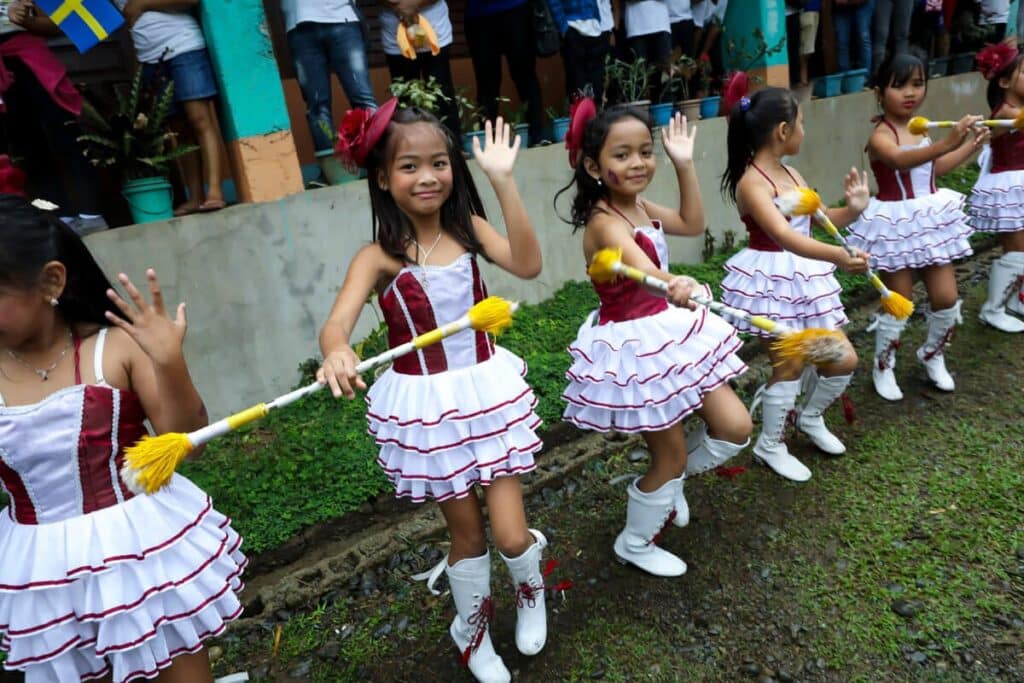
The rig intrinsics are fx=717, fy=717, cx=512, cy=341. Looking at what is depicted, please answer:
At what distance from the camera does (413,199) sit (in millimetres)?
2393

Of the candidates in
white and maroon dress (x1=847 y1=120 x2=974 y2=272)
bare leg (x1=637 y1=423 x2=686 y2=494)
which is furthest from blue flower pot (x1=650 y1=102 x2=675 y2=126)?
bare leg (x1=637 y1=423 x2=686 y2=494)

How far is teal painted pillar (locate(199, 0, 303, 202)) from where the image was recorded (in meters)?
4.37

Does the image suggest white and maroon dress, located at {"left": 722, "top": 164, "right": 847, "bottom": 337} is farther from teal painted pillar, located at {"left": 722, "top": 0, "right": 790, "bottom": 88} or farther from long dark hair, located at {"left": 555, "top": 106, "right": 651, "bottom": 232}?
teal painted pillar, located at {"left": 722, "top": 0, "right": 790, "bottom": 88}

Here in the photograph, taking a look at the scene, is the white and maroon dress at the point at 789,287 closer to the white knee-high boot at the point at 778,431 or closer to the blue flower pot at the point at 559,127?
the white knee-high boot at the point at 778,431

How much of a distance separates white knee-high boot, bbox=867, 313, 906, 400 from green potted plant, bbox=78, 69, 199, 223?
4176 mm

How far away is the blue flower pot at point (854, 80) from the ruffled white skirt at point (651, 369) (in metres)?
6.92

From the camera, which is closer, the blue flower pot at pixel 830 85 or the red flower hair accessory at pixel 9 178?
the red flower hair accessory at pixel 9 178

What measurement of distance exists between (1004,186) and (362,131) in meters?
4.32

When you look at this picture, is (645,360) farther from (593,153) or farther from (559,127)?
(559,127)

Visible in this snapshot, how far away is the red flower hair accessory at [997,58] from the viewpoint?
4531 millimetres

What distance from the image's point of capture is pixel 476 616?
8.16 feet

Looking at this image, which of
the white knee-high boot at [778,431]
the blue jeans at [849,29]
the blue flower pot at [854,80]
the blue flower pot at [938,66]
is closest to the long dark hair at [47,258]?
the white knee-high boot at [778,431]

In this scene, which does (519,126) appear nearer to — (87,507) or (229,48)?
(229,48)

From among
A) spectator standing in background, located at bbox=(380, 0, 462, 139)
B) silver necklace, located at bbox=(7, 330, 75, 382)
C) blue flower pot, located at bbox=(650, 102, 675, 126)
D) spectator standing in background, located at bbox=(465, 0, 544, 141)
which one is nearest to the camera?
silver necklace, located at bbox=(7, 330, 75, 382)
